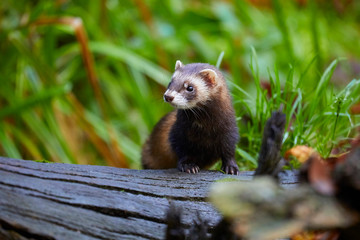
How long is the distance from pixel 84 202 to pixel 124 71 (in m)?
3.43

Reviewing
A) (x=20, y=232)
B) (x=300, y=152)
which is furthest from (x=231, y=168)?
(x=20, y=232)

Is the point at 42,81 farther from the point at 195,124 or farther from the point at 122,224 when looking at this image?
the point at 122,224

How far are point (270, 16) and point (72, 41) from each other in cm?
361

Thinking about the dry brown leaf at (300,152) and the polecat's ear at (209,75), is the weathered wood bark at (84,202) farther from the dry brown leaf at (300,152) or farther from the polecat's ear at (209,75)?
the polecat's ear at (209,75)

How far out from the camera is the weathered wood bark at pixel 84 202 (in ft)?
5.61

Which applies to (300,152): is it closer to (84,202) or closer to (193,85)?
(193,85)

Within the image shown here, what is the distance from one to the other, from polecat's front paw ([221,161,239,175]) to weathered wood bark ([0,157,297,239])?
1.58 feet

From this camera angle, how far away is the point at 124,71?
5.15m

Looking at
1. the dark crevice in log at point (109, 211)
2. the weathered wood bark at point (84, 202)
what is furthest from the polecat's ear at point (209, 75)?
the dark crevice in log at point (109, 211)

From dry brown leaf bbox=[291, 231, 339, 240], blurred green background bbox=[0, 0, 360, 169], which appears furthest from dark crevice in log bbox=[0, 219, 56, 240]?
blurred green background bbox=[0, 0, 360, 169]

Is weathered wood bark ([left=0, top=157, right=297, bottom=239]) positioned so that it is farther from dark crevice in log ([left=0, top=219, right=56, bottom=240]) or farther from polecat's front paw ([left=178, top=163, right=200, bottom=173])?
polecat's front paw ([left=178, top=163, right=200, bottom=173])

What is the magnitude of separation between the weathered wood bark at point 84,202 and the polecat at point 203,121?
0.60 meters

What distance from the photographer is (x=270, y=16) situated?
7.72 metres

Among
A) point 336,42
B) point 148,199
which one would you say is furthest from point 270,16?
point 148,199
